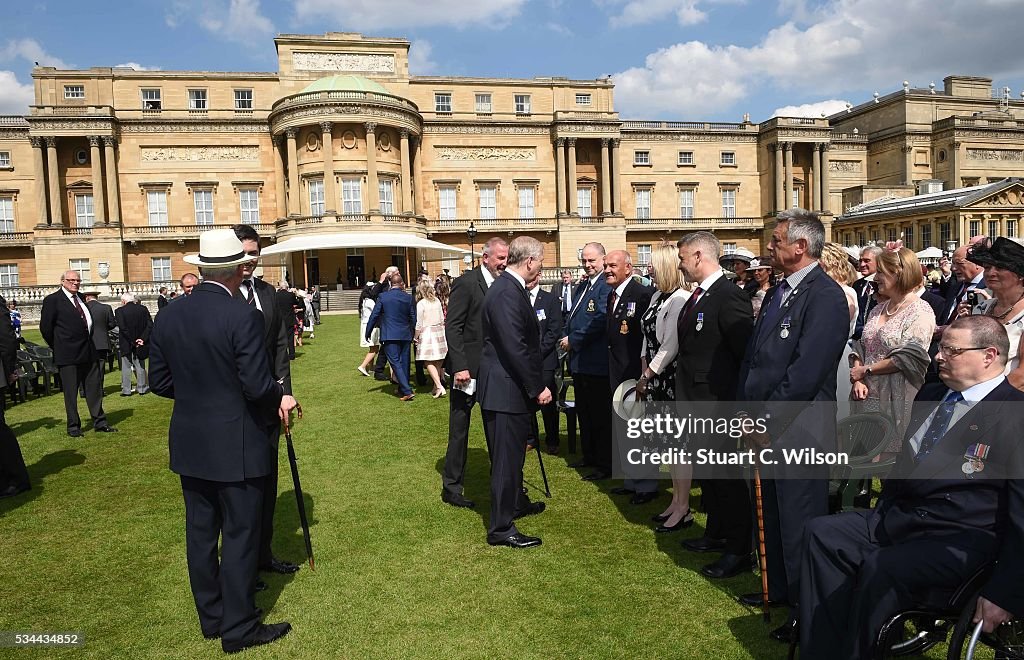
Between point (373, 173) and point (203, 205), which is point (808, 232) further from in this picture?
point (203, 205)

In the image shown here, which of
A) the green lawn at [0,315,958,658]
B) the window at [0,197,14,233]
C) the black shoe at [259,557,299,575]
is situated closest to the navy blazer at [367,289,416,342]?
the green lawn at [0,315,958,658]

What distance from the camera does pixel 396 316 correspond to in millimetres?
11977

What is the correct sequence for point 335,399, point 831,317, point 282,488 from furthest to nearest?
1. point 335,399
2. point 282,488
3. point 831,317

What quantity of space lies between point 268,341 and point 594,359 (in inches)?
134

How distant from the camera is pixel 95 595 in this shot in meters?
4.72

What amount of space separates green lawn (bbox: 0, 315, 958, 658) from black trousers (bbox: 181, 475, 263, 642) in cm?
21

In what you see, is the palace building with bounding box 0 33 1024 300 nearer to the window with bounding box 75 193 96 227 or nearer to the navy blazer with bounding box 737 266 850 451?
the window with bounding box 75 193 96 227

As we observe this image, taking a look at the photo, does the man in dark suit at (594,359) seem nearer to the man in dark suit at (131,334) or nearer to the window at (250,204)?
the man in dark suit at (131,334)

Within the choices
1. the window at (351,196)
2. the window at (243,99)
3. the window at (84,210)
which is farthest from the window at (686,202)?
the window at (84,210)

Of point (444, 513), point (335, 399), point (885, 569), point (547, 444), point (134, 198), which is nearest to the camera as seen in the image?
point (885, 569)

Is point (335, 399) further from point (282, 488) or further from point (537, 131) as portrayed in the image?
point (537, 131)

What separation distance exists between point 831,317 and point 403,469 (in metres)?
5.14

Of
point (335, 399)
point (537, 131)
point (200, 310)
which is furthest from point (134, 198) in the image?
point (200, 310)

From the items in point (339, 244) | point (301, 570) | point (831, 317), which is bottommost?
point (301, 570)
